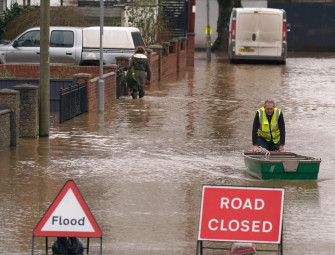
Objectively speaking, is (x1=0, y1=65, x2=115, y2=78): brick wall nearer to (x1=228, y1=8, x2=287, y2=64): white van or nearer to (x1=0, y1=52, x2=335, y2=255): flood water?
(x1=0, y1=52, x2=335, y2=255): flood water

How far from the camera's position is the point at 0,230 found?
12945mm

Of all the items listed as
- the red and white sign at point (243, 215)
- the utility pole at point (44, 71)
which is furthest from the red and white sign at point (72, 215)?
the utility pole at point (44, 71)

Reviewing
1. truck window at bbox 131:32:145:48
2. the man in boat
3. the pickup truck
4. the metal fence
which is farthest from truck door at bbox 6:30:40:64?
the man in boat

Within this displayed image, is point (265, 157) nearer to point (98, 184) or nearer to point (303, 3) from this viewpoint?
point (98, 184)

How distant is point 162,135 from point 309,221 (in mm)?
8748

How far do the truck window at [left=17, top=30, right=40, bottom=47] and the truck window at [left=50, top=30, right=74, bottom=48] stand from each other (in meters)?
0.53

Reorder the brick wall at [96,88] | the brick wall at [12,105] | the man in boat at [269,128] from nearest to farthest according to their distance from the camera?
the man in boat at [269,128], the brick wall at [12,105], the brick wall at [96,88]

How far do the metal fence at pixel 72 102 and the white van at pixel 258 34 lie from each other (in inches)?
→ 734

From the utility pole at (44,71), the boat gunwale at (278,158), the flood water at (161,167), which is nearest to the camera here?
the flood water at (161,167)

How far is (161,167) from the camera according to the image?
59.3 ft

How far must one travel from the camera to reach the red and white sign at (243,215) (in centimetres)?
1109

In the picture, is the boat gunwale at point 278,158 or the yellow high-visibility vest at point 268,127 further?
the yellow high-visibility vest at point 268,127

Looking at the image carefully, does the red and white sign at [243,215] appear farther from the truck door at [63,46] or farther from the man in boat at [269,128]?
the truck door at [63,46]

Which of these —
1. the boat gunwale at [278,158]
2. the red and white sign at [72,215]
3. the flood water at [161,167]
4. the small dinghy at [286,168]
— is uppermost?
the red and white sign at [72,215]
